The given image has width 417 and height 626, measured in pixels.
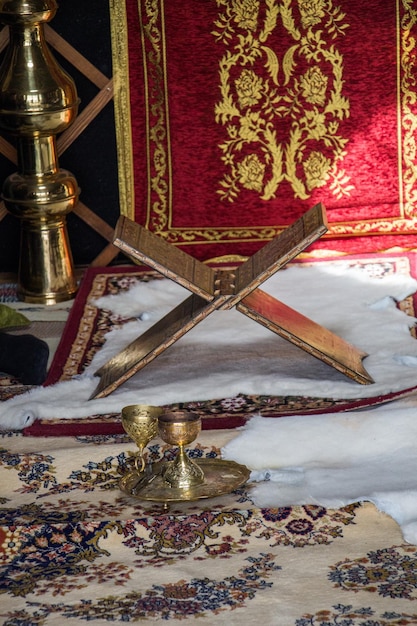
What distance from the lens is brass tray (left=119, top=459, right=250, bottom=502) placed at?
1.58 meters

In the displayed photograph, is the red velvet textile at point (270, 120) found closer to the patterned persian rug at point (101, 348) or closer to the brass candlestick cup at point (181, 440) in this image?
the patterned persian rug at point (101, 348)

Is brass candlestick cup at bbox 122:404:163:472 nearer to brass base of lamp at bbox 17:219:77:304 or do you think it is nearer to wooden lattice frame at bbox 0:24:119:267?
brass base of lamp at bbox 17:219:77:304

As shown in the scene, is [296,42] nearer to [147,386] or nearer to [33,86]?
[33,86]

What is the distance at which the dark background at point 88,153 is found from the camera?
289 centimetres

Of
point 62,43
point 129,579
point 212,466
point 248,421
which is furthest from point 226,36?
point 129,579

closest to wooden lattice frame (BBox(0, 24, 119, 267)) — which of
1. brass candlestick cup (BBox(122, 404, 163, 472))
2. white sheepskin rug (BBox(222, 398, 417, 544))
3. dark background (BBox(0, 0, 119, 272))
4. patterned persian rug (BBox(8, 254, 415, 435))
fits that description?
dark background (BBox(0, 0, 119, 272))

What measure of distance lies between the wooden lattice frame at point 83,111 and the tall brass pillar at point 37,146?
0.70 ft

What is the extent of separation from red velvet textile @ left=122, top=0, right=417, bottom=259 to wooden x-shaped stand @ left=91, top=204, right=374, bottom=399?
0.87 meters

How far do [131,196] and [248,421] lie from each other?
1253 mm

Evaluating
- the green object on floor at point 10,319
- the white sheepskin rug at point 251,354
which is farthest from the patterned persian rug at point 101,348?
the green object on floor at point 10,319

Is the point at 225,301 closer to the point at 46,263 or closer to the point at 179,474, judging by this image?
the point at 179,474

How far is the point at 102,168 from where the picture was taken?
3.03m

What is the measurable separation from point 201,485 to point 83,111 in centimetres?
157

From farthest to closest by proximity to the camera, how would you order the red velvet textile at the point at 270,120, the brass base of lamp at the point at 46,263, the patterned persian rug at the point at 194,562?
the red velvet textile at the point at 270,120 → the brass base of lamp at the point at 46,263 → the patterned persian rug at the point at 194,562
